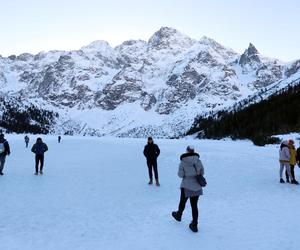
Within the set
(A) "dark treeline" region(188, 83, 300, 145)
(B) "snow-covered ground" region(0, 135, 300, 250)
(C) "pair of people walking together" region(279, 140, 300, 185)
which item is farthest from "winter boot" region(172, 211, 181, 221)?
(A) "dark treeline" region(188, 83, 300, 145)

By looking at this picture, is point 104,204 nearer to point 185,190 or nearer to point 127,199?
point 127,199

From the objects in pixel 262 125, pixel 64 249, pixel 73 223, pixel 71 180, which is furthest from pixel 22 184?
pixel 262 125

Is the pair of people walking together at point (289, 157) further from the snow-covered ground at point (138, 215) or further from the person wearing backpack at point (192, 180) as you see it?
the person wearing backpack at point (192, 180)

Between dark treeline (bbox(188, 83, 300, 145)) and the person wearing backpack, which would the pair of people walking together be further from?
dark treeline (bbox(188, 83, 300, 145))

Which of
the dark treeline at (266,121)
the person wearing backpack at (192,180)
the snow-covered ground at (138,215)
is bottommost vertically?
the snow-covered ground at (138,215)

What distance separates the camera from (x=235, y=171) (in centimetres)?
2323

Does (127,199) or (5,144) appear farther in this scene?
(5,144)

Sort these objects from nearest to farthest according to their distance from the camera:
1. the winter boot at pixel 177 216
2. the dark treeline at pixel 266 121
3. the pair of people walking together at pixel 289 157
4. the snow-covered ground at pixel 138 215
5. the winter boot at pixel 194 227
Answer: the snow-covered ground at pixel 138 215 < the winter boot at pixel 194 227 < the winter boot at pixel 177 216 < the pair of people walking together at pixel 289 157 < the dark treeline at pixel 266 121

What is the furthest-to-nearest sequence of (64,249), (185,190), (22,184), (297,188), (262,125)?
(262,125), (22,184), (297,188), (185,190), (64,249)

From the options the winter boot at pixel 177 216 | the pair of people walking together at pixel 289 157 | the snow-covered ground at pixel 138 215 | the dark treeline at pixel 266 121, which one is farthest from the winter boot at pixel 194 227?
the dark treeline at pixel 266 121

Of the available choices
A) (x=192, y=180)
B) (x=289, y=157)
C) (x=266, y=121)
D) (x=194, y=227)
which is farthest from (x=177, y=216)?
(x=266, y=121)

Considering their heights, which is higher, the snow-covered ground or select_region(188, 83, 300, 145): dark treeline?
select_region(188, 83, 300, 145): dark treeline

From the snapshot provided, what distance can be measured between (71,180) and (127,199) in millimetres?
5769

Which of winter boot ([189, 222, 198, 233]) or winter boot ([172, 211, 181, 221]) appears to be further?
winter boot ([172, 211, 181, 221])
